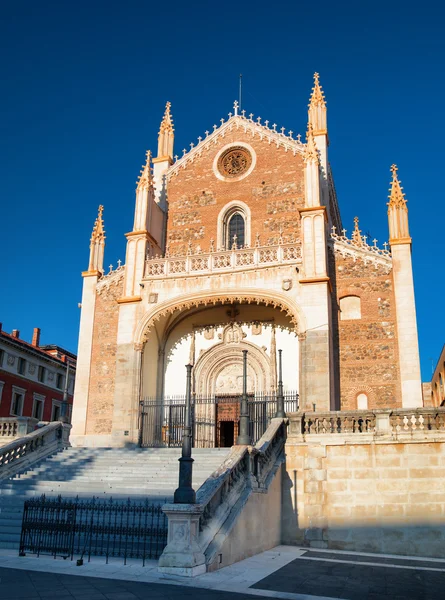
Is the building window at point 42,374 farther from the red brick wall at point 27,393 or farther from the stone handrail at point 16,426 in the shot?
the stone handrail at point 16,426

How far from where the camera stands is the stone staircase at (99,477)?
13.7m

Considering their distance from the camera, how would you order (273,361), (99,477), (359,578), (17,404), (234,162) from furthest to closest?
(17,404) → (234,162) → (273,361) → (99,477) → (359,578)

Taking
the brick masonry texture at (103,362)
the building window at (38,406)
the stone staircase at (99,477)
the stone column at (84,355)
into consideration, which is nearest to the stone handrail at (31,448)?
the stone staircase at (99,477)

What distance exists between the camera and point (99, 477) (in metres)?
15.9

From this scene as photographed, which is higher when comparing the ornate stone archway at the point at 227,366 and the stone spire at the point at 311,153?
the stone spire at the point at 311,153

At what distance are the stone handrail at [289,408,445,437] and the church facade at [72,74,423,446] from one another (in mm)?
3235

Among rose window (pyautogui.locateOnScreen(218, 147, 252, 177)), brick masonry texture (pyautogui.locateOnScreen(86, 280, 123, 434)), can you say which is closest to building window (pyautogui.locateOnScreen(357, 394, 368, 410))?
brick masonry texture (pyautogui.locateOnScreen(86, 280, 123, 434))

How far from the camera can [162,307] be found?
22859mm

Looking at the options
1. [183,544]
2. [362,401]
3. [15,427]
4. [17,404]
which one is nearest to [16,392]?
[17,404]

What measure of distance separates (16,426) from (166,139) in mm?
16457

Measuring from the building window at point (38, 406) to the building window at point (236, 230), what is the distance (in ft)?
69.0

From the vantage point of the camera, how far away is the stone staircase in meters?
13.7

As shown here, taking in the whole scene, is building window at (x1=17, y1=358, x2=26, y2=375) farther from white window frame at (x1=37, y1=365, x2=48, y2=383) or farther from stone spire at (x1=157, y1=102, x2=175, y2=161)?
stone spire at (x1=157, y1=102, x2=175, y2=161)

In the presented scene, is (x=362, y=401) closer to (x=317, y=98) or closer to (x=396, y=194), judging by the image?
(x=396, y=194)
